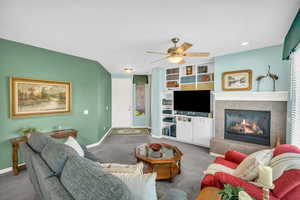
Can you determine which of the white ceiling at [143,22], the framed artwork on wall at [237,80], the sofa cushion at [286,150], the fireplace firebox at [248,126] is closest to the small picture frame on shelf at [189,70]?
the framed artwork on wall at [237,80]

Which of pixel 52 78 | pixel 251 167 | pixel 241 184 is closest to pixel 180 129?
pixel 251 167

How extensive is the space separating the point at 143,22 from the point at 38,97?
2.84 m

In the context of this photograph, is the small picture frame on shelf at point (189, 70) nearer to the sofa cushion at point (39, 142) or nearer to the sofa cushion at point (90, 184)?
the sofa cushion at point (39, 142)

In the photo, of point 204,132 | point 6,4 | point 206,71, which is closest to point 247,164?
point 204,132

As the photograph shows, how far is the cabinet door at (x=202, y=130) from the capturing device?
402 centimetres

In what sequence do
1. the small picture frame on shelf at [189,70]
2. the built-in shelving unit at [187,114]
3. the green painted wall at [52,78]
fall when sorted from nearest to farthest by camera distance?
the green painted wall at [52,78] → the built-in shelving unit at [187,114] → the small picture frame on shelf at [189,70]

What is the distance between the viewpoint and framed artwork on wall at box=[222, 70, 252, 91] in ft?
10.9

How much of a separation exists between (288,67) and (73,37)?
14.7 ft

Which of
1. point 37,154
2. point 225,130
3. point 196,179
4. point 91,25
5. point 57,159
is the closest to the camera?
point 57,159

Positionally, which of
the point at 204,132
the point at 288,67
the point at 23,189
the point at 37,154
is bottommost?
the point at 23,189

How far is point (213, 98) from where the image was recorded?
400 cm

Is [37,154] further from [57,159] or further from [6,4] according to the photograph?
[6,4]

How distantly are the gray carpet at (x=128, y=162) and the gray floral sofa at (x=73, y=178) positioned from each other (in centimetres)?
117

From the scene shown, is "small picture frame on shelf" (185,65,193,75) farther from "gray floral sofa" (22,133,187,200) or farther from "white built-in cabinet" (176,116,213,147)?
"gray floral sofa" (22,133,187,200)
